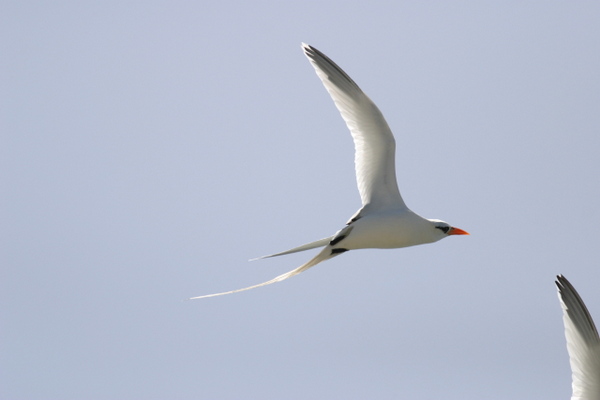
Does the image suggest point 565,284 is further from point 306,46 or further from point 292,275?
point 306,46

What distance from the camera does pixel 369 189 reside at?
12.1 meters

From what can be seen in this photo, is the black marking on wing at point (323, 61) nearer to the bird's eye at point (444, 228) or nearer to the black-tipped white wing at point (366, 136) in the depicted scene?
the black-tipped white wing at point (366, 136)

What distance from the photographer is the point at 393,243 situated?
39.1 feet

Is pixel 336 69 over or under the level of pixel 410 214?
over

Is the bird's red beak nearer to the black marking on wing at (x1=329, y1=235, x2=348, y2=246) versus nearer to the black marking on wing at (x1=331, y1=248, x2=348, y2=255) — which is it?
the black marking on wing at (x1=331, y1=248, x2=348, y2=255)

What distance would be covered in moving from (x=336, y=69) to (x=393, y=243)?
2.21 meters

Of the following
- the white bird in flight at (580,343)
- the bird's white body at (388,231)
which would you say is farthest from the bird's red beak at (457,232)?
the white bird in flight at (580,343)

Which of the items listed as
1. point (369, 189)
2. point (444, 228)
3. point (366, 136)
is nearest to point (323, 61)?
point (366, 136)

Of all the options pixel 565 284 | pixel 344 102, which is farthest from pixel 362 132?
pixel 565 284

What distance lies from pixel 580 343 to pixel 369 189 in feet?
10.8

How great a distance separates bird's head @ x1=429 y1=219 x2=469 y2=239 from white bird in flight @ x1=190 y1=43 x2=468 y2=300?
0.01m

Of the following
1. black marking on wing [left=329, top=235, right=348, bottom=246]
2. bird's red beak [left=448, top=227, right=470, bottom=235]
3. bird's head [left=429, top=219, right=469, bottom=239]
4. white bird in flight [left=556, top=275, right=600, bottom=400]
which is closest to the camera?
white bird in flight [left=556, top=275, right=600, bottom=400]

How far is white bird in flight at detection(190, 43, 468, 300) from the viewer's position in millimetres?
11734

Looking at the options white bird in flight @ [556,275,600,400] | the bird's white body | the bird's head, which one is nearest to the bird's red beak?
the bird's head
